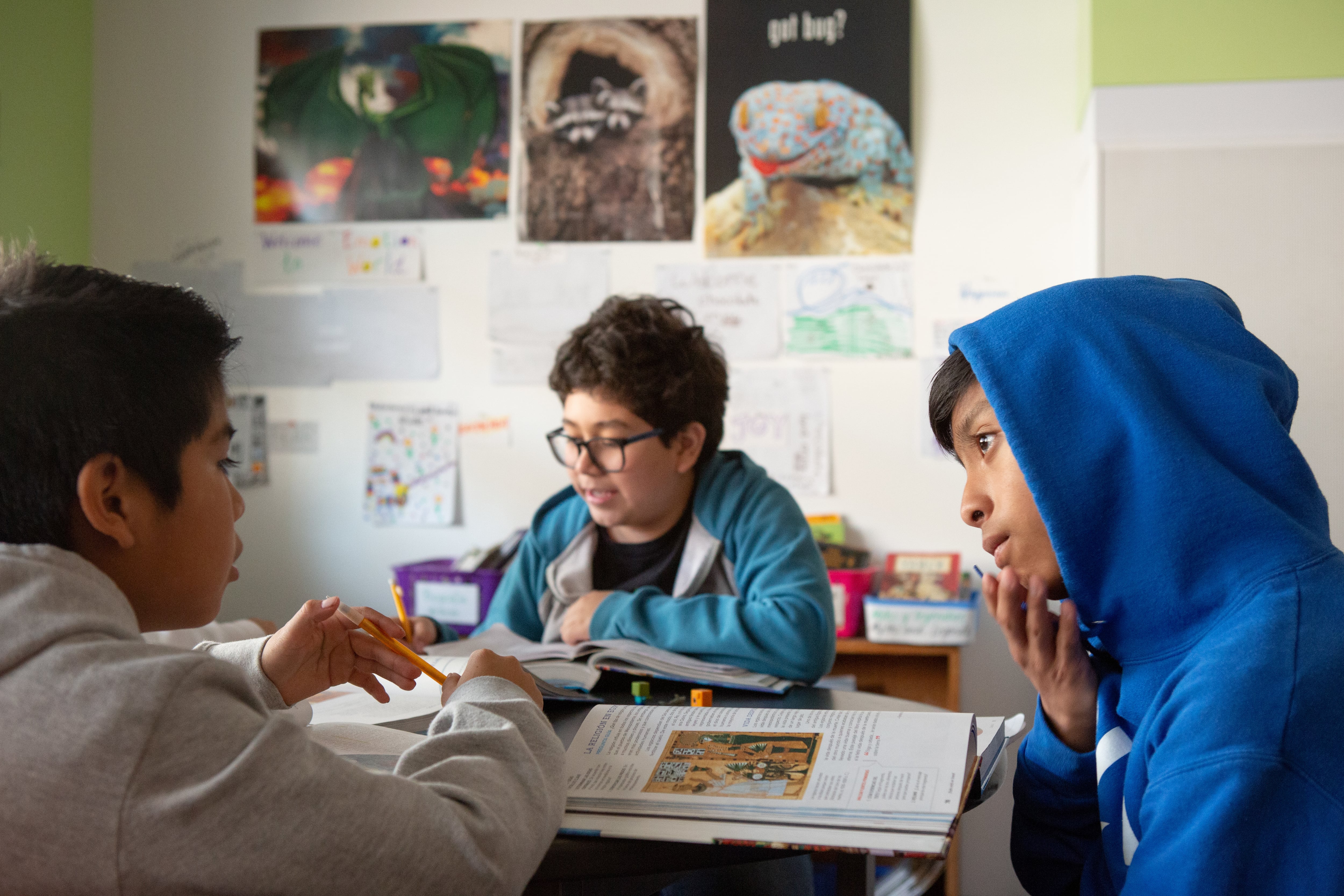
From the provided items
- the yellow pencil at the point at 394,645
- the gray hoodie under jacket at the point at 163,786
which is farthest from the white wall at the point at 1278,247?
the gray hoodie under jacket at the point at 163,786

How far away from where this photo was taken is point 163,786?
1.81 ft

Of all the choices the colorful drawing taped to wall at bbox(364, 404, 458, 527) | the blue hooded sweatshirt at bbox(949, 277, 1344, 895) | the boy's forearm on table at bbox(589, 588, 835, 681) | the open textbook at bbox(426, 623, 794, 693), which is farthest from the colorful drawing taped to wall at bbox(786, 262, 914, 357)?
the blue hooded sweatshirt at bbox(949, 277, 1344, 895)

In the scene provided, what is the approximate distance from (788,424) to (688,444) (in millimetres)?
1108

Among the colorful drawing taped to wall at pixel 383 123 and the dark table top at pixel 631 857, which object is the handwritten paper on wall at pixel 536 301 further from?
the dark table top at pixel 631 857

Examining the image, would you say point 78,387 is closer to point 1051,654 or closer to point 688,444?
point 1051,654

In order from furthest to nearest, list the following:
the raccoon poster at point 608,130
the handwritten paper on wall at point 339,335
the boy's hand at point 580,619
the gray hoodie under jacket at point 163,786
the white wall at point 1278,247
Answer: the handwritten paper on wall at point 339,335
the raccoon poster at point 608,130
the white wall at point 1278,247
the boy's hand at point 580,619
the gray hoodie under jacket at point 163,786

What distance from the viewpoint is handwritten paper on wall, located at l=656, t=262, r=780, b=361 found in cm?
275

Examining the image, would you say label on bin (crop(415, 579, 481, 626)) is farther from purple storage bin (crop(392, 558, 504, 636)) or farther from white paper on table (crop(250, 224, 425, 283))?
white paper on table (crop(250, 224, 425, 283))

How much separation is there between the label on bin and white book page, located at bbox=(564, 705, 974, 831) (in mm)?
1590

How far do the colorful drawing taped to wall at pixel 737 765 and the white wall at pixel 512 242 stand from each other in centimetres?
181

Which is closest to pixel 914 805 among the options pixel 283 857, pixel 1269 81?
pixel 283 857

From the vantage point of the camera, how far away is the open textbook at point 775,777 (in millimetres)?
690

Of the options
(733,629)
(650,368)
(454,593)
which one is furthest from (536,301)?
(733,629)

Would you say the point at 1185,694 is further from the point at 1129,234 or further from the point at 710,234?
the point at 710,234
